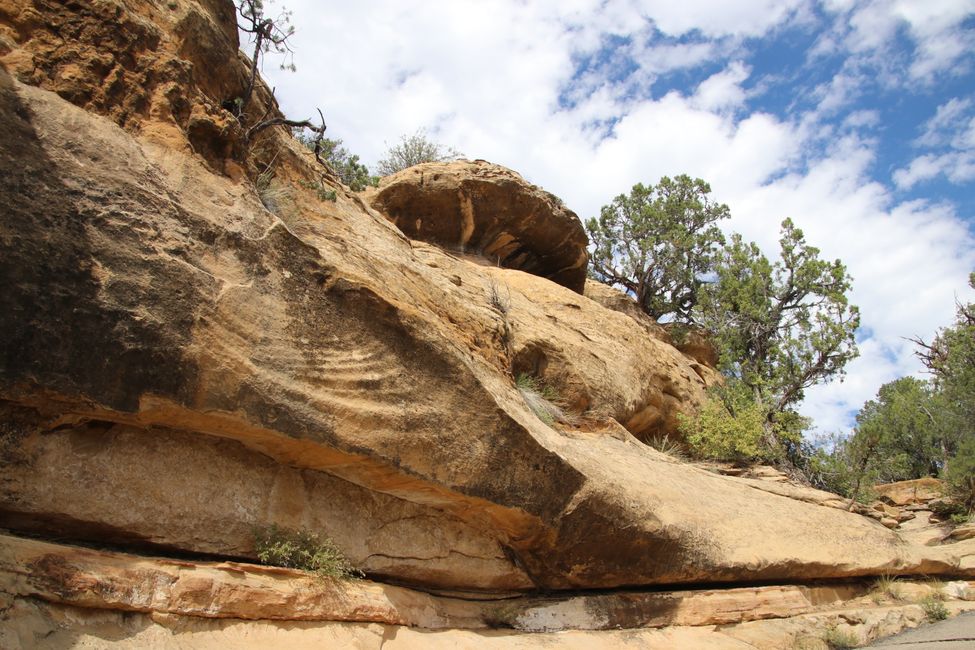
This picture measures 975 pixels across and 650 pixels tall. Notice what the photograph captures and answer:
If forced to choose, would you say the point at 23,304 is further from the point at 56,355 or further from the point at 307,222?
the point at 307,222

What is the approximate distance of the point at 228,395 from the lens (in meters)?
5.07

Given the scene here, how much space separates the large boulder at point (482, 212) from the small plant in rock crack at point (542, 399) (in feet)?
15.4

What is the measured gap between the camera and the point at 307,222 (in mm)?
6965

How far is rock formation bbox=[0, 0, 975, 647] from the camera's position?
179 inches

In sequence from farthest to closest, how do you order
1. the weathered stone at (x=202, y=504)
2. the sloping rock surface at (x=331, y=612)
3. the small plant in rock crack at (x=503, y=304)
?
1. the small plant in rock crack at (x=503, y=304)
2. the weathered stone at (x=202, y=504)
3. the sloping rock surface at (x=331, y=612)

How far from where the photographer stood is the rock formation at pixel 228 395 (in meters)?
4.54

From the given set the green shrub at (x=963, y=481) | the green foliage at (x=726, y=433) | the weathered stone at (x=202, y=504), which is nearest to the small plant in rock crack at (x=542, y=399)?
the weathered stone at (x=202, y=504)

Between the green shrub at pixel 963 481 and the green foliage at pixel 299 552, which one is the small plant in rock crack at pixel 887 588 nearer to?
the green shrub at pixel 963 481

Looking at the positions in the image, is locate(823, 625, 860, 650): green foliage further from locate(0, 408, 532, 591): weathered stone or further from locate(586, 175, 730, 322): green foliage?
locate(586, 175, 730, 322): green foliage

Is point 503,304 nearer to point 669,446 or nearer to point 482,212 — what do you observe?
point 482,212

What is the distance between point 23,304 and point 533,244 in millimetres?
11625

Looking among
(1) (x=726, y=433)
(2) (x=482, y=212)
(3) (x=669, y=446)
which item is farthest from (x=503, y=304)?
(1) (x=726, y=433)

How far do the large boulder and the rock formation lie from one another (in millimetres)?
5079

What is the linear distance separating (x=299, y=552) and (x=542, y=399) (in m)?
4.75
